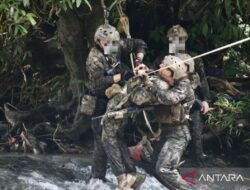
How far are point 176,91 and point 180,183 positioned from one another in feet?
3.08

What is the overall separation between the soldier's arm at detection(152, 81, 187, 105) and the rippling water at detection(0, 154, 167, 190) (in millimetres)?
1066

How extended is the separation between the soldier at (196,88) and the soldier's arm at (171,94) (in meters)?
0.65

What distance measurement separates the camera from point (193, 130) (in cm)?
735

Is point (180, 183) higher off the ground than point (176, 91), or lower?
lower

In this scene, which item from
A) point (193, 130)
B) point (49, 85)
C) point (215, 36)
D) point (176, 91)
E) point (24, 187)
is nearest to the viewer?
point (176, 91)

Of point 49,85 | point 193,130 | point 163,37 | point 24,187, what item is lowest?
point 24,187

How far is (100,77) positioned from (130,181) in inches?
44.1

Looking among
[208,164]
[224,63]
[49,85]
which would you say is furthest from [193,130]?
[49,85]

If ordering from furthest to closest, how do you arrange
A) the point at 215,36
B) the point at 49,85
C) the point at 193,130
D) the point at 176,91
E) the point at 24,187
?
the point at 49,85, the point at 215,36, the point at 193,130, the point at 24,187, the point at 176,91

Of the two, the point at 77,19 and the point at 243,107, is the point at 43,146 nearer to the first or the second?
the point at 77,19

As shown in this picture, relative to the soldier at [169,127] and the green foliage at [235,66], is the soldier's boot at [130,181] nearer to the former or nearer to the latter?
the soldier at [169,127]

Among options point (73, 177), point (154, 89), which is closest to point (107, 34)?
point (154, 89)

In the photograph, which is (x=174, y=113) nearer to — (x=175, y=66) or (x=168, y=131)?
(x=168, y=131)

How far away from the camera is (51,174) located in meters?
7.09
